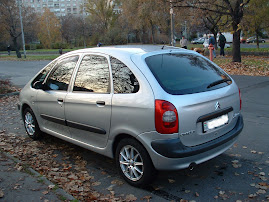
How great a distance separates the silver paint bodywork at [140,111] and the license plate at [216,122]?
63mm

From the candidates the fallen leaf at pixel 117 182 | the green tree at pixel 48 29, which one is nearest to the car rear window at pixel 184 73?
the fallen leaf at pixel 117 182

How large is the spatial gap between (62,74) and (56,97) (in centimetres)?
40

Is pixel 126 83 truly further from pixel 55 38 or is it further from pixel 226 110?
pixel 55 38

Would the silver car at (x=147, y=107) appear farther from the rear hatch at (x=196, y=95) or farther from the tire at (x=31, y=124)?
the tire at (x=31, y=124)

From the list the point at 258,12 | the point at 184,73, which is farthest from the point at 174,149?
the point at 258,12

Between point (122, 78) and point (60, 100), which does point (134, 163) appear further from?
point (60, 100)

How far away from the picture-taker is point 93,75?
14.1 feet

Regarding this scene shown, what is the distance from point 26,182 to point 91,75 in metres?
1.69

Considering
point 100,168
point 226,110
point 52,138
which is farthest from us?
point 52,138

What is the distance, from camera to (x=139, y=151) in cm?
362

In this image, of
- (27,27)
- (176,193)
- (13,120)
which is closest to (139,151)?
(176,193)

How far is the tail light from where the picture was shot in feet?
11.0

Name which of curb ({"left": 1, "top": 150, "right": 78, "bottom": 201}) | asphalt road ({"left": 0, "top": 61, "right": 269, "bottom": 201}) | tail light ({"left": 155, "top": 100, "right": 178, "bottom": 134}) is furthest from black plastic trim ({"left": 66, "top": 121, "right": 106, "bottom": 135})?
tail light ({"left": 155, "top": 100, "right": 178, "bottom": 134})

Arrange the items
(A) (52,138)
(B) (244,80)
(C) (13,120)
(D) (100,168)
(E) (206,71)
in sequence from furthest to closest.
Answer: (B) (244,80) < (C) (13,120) < (A) (52,138) < (D) (100,168) < (E) (206,71)
